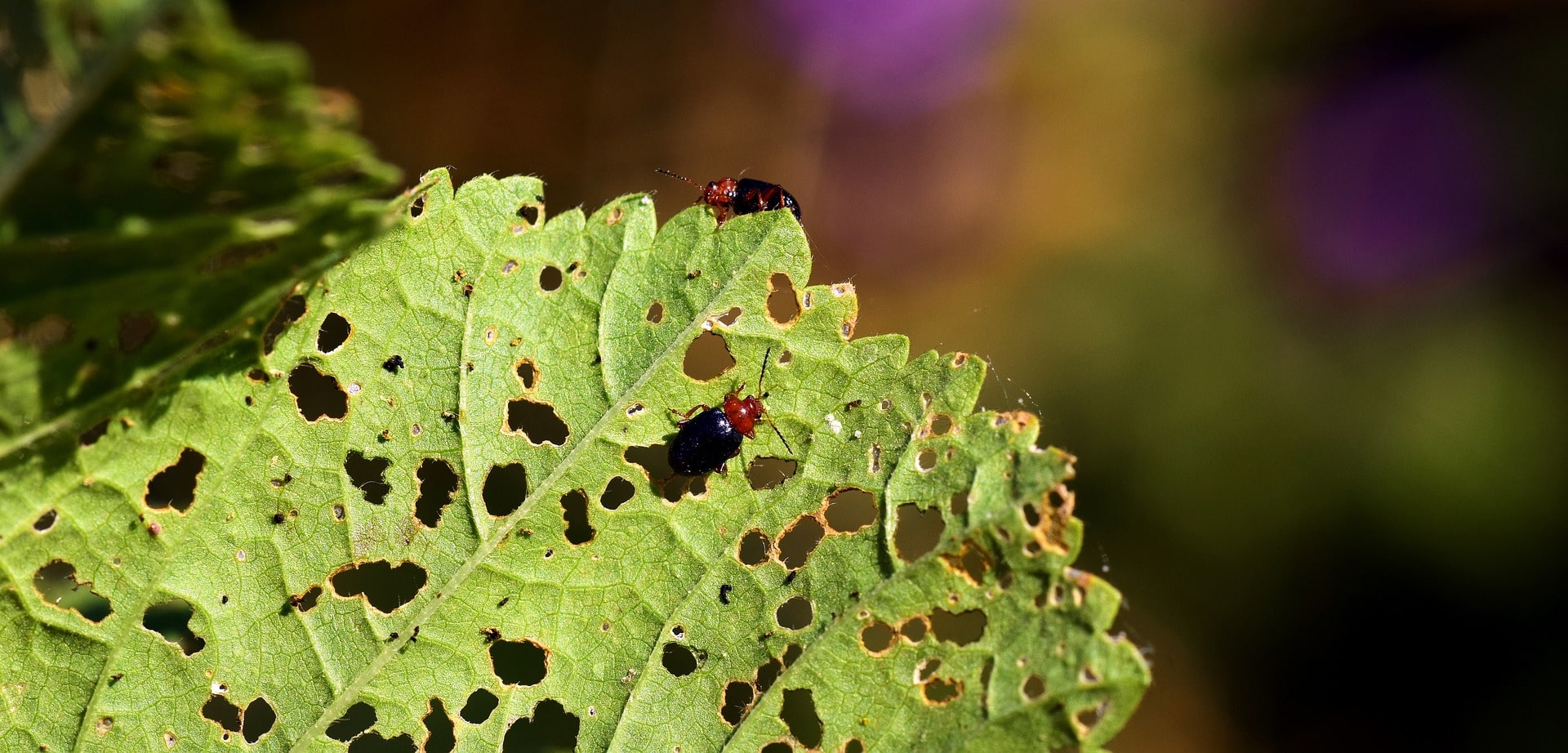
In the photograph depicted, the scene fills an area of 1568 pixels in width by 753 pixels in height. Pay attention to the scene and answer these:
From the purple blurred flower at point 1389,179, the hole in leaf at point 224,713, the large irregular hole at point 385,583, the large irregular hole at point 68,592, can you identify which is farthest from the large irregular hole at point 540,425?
the purple blurred flower at point 1389,179

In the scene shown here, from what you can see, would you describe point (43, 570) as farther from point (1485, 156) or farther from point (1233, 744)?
point (1485, 156)

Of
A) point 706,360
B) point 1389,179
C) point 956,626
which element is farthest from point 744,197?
point 1389,179

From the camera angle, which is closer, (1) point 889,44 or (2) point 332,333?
(2) point 332,333

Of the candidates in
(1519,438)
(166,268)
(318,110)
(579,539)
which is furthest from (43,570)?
(1519,438)

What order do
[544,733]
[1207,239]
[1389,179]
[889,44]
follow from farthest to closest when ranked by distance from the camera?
[889,44] → [1389,179] → [1207,239] → [544,733]

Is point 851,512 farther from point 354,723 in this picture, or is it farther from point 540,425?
point 354,723

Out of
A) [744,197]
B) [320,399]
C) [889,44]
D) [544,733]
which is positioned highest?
[889,44]

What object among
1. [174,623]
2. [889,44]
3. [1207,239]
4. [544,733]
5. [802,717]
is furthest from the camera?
[889,44]
